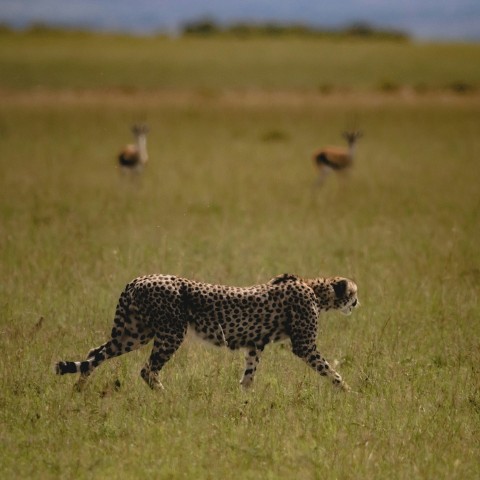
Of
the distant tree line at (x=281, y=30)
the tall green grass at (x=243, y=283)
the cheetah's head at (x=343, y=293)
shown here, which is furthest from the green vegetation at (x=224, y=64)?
the cheetah's head at (x=343, y=293)

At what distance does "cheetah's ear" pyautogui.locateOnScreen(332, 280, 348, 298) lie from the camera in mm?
7758

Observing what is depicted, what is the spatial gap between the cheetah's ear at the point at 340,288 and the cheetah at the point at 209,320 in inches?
7.7

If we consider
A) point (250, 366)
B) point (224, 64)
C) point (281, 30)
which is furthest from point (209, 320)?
point (281, 30)

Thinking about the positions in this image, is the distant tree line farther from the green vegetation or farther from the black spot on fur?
the black spot on fur


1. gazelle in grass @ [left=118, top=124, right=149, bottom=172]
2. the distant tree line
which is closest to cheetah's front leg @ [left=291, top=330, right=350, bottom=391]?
gazelle in grass @ [left=118, top=124, right=149, bottom=172]

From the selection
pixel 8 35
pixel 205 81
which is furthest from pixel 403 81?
pixel 8 35

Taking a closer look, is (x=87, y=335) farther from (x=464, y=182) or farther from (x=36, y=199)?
(x=464, y=182)

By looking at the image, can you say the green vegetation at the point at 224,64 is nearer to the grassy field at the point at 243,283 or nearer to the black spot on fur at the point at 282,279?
the grassy field at the point at 243,283

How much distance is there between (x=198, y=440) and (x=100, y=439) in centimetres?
63

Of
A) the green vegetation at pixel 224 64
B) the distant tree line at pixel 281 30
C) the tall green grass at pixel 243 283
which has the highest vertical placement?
the tall green grass at pixel 243 283

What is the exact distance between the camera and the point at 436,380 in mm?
7668

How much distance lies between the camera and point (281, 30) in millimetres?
96375

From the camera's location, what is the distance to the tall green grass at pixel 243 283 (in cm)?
625

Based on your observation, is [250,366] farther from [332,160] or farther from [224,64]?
[224,64]
